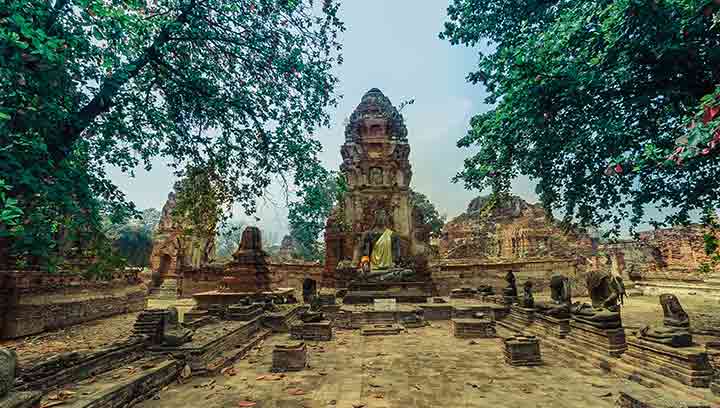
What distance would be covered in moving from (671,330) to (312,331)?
739 cm

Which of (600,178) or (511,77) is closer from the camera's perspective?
(511,77)

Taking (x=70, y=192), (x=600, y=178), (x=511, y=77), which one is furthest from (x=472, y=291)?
(x=70, y=192)

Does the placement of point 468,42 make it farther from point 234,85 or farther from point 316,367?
point 316,367

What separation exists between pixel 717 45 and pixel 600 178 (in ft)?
12.5

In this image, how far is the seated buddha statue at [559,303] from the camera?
847 cm

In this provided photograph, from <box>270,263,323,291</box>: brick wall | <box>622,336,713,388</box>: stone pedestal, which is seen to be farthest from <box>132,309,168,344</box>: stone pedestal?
<box>270,263,323,291</box>: brick wall

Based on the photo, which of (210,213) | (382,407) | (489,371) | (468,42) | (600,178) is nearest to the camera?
(382,407)

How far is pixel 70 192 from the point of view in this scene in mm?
5258

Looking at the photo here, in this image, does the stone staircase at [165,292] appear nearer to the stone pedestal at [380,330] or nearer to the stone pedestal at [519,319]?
the stone pedestal at [380,330]

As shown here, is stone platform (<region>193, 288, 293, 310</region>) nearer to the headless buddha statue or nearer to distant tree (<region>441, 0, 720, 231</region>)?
the headless buddha statue

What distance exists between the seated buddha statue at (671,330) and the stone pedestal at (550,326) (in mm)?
1930

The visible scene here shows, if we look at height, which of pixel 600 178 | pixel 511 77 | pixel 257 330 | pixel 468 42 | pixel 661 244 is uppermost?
pixel 468 42

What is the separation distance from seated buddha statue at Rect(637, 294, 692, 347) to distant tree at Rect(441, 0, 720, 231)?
2.67 metres

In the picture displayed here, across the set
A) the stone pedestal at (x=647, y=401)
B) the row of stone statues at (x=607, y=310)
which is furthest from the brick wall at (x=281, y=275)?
the stone pedestal at (x=647, y=401)
